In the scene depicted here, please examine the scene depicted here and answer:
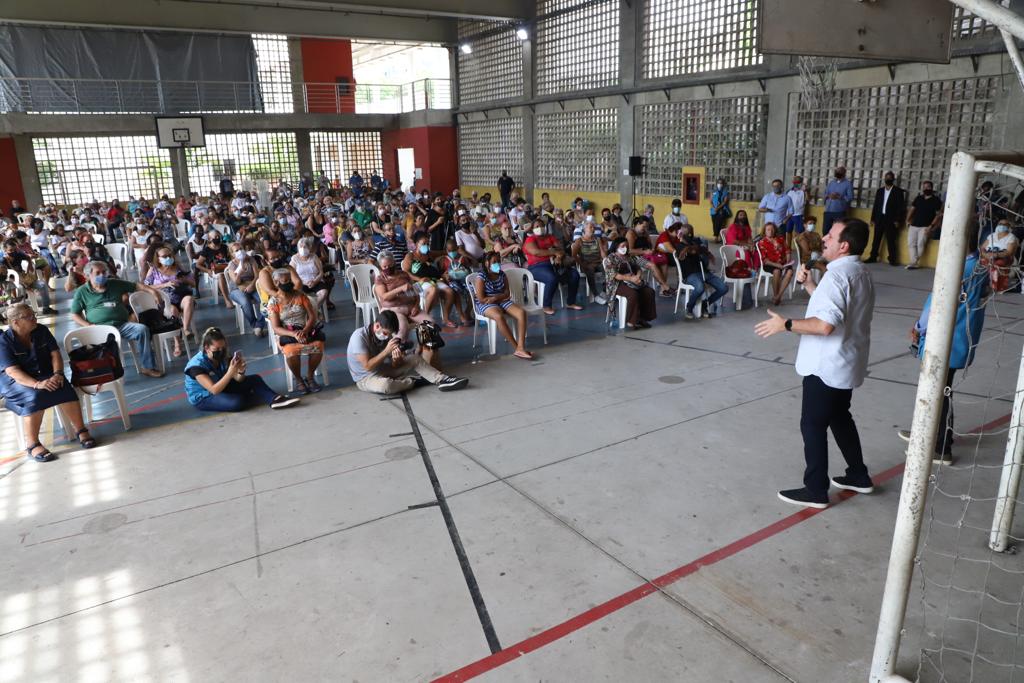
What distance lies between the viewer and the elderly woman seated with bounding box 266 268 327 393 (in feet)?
22.4

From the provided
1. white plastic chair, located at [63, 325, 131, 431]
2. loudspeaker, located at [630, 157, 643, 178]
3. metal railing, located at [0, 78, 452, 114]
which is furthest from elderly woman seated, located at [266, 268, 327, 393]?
metal railing, located at [0, 78, 452, 114]

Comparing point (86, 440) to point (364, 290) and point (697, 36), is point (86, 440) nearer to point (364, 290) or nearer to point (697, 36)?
point (364, 290)

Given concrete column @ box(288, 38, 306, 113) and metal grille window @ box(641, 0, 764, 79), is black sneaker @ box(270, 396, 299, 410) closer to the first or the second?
metal grille window @ box(641, 0, 764, 79)

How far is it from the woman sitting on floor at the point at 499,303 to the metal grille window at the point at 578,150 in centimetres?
1278

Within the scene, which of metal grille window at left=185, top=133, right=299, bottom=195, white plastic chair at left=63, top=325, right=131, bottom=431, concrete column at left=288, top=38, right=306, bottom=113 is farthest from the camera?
concrete column at left=288, top=38, right=306, bottom=113

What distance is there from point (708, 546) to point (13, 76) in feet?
87.3

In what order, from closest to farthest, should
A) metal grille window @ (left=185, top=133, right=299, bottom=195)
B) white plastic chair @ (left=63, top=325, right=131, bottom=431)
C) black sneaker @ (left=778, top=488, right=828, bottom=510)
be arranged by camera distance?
black sneaker @ (left=778, top=488, right=828, bottom=510)
white plastic chair @ (left=63, top=325, right=131, bottom=431)
metal grille window @ (left=185, top=133, right=299, bottom=195)

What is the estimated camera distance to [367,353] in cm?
676

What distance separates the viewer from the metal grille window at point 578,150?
66.2 feet

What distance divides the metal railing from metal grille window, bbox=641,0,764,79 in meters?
10.8

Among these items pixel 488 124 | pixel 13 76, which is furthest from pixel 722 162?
pixel 13 76

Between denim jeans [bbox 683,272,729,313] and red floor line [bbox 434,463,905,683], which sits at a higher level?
denim jeans [bbox 683,272,729,313]

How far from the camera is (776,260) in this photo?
397 inches

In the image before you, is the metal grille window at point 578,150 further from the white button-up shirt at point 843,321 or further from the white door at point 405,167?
the white button-up shirt at point 843,321
